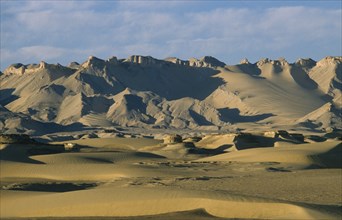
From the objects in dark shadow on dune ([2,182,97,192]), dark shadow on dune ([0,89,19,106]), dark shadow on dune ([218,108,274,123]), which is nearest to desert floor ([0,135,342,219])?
dark shadow on dune ([2,182,97,192])

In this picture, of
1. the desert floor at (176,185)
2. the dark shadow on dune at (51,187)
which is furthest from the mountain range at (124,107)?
the dark shadow on dune at (51,187)

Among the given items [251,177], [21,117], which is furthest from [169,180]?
[21,117]

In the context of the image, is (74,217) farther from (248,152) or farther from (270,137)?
(270,137)

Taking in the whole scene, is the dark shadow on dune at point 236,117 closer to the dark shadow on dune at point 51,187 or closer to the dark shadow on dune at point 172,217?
the dark shadow on dune at point 51,187

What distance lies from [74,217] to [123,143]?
49.4m

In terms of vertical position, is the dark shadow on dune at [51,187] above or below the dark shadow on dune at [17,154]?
below

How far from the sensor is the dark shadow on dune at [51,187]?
27375 mm

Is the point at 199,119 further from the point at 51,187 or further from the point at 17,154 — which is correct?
the point at 51,187

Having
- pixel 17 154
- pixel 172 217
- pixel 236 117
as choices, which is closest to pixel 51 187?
pixel 172 217

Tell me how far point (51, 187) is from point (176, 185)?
5.15 metres

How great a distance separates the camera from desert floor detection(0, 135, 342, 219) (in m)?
18.3

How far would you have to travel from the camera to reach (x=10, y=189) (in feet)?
86.8

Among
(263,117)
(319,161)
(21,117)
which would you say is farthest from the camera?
(263,117)

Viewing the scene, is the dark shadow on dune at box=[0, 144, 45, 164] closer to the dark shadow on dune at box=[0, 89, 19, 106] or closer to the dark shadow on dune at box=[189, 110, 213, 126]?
the dark shadow on dune at box=[189, 110, 213, 126]
